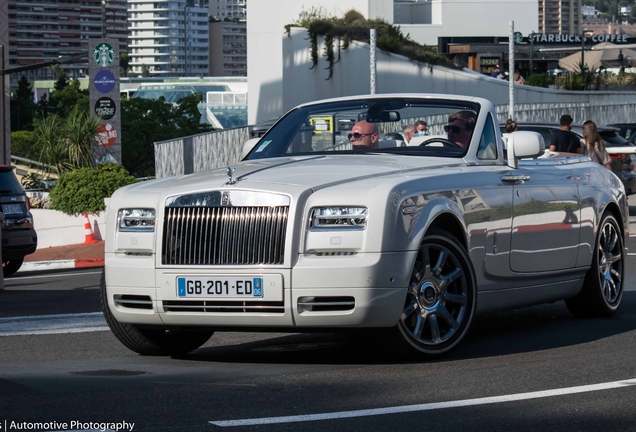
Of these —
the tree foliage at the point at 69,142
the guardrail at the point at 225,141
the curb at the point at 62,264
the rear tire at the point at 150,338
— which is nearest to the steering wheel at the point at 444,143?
the rear tire at the point at 150,338

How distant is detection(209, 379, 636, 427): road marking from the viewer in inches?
203

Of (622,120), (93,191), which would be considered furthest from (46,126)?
(622,120)

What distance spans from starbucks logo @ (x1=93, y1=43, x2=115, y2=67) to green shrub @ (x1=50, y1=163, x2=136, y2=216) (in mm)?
4633

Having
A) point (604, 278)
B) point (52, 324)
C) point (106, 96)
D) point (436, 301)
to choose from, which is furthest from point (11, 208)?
point (106, 96)

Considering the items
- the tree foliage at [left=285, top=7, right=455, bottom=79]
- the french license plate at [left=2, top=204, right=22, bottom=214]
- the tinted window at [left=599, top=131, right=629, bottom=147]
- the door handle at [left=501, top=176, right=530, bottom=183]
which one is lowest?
the french license plate at [left=2, top=204, right=22, bottom=214]

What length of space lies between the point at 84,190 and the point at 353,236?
A: 19466 mm

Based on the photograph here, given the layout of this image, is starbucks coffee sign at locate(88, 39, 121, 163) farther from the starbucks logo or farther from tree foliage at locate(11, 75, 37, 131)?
tree foliage at locate(11, 75, 37, 131)

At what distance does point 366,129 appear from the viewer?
8.09 meters

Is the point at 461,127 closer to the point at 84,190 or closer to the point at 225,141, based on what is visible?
the point at 84,190

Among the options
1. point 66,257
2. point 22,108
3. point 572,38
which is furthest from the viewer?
point 22,108

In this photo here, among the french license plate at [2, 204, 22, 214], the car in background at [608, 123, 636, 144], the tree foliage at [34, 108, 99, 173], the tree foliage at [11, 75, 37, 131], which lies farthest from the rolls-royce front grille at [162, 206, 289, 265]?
the tree foliage at [11, 75, 37, 131]

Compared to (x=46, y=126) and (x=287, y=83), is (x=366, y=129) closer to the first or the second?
(x=46, y=126)

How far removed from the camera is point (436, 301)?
6.98m

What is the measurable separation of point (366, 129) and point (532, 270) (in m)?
1.46
